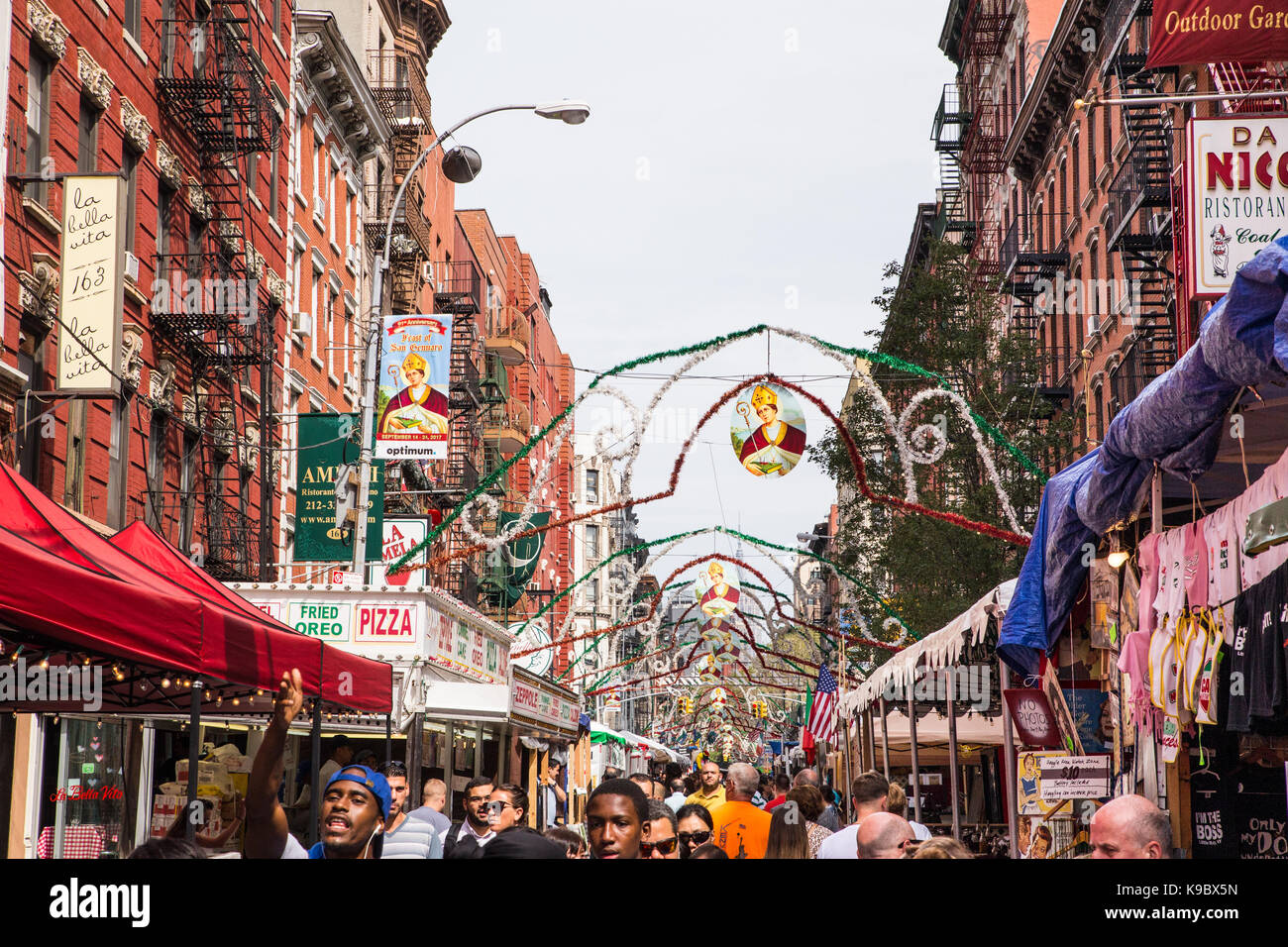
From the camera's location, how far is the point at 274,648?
30.5 feet

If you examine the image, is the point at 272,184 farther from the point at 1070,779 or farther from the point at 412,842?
the point at 412,842

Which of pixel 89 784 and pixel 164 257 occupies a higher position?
pixel 164 257

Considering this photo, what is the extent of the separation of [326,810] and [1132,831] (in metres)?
3.06

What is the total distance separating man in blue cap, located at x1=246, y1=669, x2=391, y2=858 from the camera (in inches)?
231

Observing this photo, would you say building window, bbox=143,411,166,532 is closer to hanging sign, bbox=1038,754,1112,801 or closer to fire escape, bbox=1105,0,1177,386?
hanging sign, bbox=1038,754,1112,801

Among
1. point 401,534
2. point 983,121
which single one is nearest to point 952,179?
point 983,121

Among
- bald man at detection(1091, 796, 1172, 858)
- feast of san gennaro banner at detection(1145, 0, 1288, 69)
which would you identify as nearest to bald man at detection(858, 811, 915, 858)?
bald man at detection(1091, 796, 1172, 858)

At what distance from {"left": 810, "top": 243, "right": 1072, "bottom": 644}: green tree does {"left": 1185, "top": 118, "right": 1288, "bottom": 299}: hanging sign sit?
60.7ft

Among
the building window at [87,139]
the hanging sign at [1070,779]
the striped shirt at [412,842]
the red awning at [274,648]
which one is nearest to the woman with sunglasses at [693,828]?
the striped shirt at [412,842]

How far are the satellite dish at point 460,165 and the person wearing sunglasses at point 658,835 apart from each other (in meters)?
17.8

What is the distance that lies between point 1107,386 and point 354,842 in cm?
3233

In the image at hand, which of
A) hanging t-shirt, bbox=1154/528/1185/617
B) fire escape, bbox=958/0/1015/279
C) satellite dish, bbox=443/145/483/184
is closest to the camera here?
hanging t-shirt, bbox=1154/528/1185/617

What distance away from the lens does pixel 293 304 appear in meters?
30.6
